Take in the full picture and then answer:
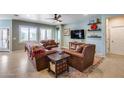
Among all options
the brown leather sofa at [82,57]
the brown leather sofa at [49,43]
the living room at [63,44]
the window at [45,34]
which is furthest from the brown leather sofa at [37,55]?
the brown leather sofa at [82,57]

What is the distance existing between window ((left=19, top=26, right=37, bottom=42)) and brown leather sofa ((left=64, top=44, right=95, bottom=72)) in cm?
85

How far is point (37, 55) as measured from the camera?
2816mm

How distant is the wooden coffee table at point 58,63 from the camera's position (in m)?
2.21

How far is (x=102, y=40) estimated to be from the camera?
2.41 m

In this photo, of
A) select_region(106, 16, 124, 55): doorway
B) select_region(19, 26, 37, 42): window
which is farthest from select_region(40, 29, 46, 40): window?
select_region(106, 16, 124, 55): doorway

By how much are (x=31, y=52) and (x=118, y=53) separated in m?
2.21

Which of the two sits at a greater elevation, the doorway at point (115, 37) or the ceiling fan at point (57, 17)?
the ceiling fan at point (57, 17)

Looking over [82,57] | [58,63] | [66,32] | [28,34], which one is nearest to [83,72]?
[82,57]

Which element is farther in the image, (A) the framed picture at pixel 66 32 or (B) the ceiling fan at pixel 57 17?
(A) the framed picture at pixel 66 32

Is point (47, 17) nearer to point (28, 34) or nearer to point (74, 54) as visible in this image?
point (28, 34)

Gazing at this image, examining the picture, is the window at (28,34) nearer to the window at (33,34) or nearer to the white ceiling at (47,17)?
the window at (33,34)
